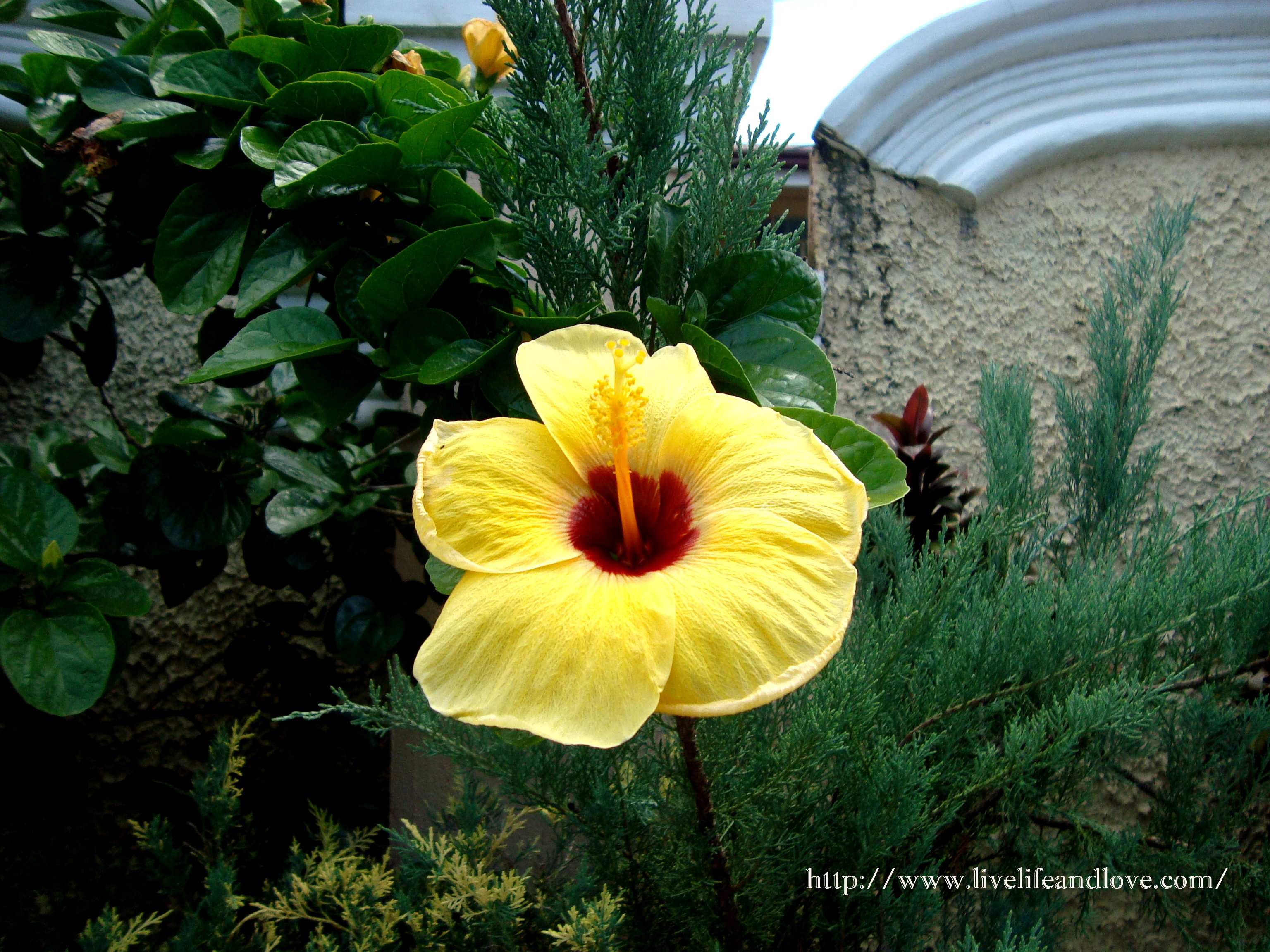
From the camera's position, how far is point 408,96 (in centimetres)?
72

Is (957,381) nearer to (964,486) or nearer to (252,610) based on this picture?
→ (964,486)

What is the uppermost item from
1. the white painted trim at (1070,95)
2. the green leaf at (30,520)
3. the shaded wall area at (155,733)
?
the white painted trim at (1070,95)

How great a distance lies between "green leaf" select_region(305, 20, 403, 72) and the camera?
0.74 m

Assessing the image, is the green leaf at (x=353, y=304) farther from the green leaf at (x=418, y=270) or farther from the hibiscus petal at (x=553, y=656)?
the hibiscus petal at (x=553, y=656)

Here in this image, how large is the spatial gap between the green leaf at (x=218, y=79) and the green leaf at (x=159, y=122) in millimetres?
19

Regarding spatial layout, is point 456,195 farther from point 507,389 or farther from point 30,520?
point 30,520

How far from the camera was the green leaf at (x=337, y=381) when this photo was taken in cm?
64

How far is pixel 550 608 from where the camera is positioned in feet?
1.36

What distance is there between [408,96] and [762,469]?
506 millimetres

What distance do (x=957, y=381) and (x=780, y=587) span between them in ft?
4.05

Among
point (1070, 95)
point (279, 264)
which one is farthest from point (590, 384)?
point (1070, 95)

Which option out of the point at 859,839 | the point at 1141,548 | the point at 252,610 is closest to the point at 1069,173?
the point at 1141,548

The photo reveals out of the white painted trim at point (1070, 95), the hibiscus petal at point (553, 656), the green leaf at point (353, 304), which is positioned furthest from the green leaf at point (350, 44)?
the white painted trim at point (1070, 95)

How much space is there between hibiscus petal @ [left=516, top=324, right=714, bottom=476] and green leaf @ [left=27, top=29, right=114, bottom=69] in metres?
0.63
